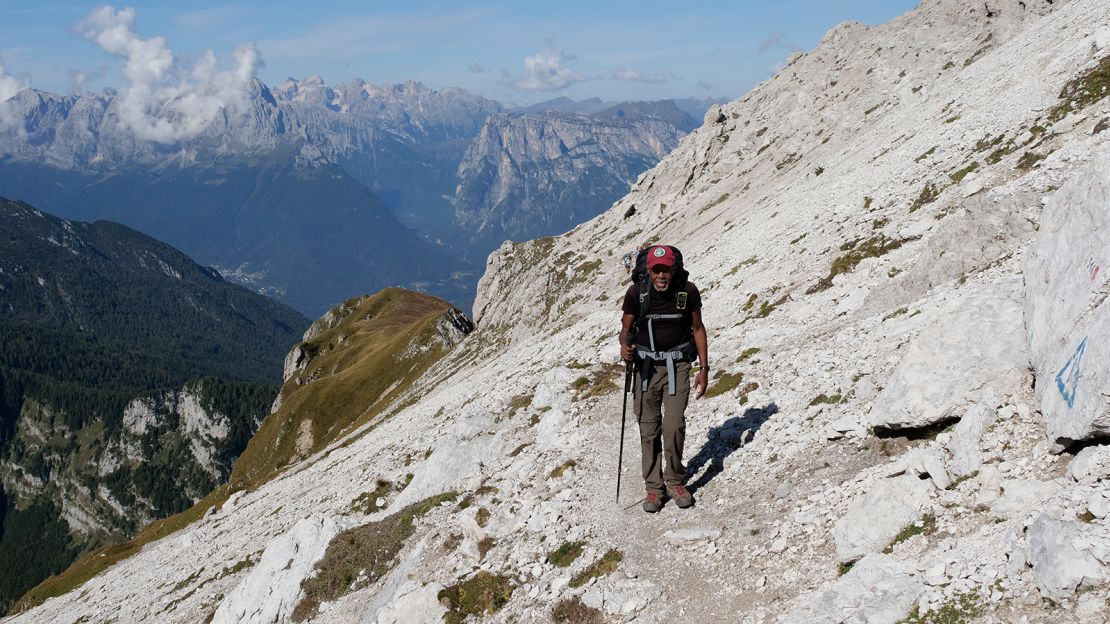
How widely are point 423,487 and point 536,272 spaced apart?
72877mm

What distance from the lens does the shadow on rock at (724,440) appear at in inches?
619

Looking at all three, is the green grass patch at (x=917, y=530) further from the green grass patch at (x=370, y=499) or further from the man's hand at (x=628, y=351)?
the green grass patch at (x=370, y=499)

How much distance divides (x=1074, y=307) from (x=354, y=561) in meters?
18.2

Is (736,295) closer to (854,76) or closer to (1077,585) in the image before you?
(1077,585)

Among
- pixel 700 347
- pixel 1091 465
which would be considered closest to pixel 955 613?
pixel 1091 465

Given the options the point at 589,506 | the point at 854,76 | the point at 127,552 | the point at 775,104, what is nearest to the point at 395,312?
the point at 127,552

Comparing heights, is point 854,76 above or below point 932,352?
above

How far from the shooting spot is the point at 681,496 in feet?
47.5

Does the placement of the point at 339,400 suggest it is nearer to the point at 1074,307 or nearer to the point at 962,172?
the point at 962,172

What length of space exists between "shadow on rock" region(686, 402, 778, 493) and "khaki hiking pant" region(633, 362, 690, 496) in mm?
970

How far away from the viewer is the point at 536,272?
9644 cm

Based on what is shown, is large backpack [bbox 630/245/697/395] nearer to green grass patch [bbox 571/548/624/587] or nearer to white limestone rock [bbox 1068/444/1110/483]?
green grass patch [bbox 571/548/624/587]

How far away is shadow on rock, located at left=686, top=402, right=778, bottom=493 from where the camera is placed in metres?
15.7

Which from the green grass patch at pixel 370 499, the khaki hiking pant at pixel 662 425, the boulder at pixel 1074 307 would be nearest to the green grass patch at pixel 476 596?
the khaki hiking pant at pixel 662 425
